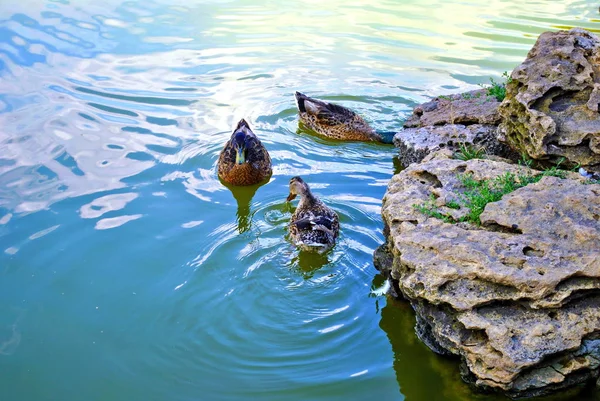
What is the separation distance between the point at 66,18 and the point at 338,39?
19.2 ft

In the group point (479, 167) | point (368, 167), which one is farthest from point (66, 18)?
point (479, 167)

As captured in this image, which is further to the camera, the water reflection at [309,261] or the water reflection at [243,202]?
the water reflection at [243,202]

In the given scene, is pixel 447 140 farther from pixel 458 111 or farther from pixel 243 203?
pixel 243 203

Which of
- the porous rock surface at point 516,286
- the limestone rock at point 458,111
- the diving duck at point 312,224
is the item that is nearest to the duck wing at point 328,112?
the limestone rock at point 458,111

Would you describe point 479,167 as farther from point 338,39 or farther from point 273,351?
point 338,39

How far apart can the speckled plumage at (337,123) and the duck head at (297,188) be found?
2.36m

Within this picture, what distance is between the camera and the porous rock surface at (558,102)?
7.07 metres

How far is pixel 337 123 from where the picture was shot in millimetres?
10398

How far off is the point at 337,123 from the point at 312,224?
3.61 m

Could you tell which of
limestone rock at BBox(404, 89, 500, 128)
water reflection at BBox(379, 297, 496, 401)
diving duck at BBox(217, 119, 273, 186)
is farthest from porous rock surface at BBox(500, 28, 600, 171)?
diving duck at BBox(217, 119, 273, 186)

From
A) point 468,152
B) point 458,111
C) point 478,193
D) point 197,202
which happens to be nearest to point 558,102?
point 468,152

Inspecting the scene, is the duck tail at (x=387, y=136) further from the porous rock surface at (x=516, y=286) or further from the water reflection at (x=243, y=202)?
the porous rock surface at (x=516, y=286)

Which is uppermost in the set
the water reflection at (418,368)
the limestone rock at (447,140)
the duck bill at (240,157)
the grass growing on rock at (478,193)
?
the grass growing on rock at (478,193)

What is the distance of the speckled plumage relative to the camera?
33.7 ft
